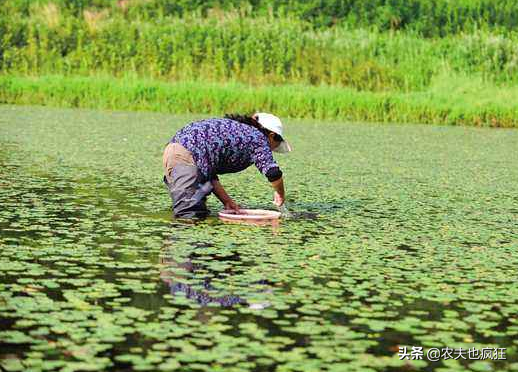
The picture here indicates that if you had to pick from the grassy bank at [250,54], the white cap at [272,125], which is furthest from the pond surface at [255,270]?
the grassy bank at [250,54]

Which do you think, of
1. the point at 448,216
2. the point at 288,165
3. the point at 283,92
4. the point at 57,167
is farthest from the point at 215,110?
the point at 448,216

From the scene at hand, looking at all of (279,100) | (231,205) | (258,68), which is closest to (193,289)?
(231,205)

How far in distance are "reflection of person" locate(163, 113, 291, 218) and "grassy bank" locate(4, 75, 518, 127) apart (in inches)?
348

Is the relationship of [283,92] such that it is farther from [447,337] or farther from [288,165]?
[447,337]

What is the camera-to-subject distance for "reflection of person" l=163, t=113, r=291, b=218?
7.27 metres

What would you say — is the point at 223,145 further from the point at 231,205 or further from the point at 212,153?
the point at 231,205

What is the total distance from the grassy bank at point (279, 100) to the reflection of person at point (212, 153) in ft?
29.0

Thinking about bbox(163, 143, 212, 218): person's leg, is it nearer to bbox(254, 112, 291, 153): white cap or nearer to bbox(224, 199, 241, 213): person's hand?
bbox(224, 199, 241, 213): person's hand

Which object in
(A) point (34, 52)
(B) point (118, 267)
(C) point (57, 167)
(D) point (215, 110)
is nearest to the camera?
(B) point (118, 267)

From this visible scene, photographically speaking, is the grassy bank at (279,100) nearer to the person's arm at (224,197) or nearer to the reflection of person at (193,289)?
the person's arm at (224,197)

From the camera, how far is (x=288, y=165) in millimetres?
11031

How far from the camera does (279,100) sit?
16.5 m

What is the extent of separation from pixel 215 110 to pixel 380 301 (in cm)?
1156

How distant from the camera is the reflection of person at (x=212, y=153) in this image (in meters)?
7.27
